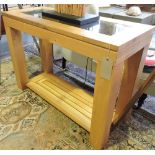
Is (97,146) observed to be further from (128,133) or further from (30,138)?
(30,138)

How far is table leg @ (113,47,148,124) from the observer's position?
901mm

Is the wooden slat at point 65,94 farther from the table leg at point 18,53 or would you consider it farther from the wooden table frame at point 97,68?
the table leg at point 18,53

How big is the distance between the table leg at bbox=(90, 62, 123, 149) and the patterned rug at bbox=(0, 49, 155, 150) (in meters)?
0.10

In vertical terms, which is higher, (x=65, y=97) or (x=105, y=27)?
(x=105, y=27)

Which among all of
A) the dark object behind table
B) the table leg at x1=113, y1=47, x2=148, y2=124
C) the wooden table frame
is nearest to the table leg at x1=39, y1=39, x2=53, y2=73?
the wooden table frame

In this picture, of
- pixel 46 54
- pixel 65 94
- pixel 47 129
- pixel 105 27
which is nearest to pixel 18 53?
pixel 46 54

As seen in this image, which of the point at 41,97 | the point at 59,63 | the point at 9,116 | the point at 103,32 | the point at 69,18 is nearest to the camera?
the point at 103,32

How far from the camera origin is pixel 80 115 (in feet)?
3.60

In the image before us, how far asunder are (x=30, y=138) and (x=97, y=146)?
14.7 inches

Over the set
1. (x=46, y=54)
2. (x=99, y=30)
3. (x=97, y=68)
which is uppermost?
(x=99, y=30)

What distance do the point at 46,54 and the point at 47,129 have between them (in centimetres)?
60

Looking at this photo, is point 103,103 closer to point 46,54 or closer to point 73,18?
point 73,18

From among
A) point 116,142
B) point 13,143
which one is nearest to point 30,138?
point 13,143

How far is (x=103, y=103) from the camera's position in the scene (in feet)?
2.59
